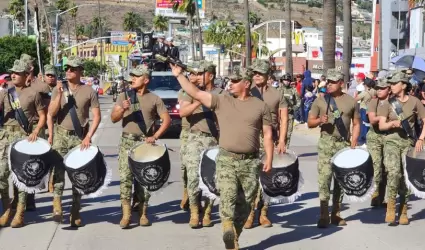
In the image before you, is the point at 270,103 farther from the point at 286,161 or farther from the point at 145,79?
the point at 145,79

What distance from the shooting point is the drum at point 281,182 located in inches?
392

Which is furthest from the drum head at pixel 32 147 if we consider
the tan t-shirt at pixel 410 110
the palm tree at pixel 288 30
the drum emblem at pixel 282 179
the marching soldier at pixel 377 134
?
the palm tree at pixel 288 30

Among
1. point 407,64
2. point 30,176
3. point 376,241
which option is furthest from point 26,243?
point 407,64

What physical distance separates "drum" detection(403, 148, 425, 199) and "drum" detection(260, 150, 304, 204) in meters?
1.56

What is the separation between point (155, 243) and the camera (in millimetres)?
9648

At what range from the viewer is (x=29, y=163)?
1016cm

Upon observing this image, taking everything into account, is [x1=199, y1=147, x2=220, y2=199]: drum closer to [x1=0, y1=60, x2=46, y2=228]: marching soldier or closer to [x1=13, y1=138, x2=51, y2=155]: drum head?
[x1=13, y1=138, x2=51, y2=155]: drum head

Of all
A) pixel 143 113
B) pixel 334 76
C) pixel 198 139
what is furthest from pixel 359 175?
pixel 143 113

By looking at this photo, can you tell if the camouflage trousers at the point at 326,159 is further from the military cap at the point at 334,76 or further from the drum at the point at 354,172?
the military cap at the point at 334,76

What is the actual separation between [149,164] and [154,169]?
3.6 inches

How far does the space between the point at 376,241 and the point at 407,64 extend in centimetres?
906

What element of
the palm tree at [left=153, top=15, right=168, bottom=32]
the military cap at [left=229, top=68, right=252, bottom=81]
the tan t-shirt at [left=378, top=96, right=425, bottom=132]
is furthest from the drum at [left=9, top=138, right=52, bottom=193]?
the palm tree at [left=153, top=15, right=168, bottom=32]

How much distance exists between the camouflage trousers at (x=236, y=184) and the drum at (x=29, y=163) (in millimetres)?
2490

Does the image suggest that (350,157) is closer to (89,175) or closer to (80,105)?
(89,175)
